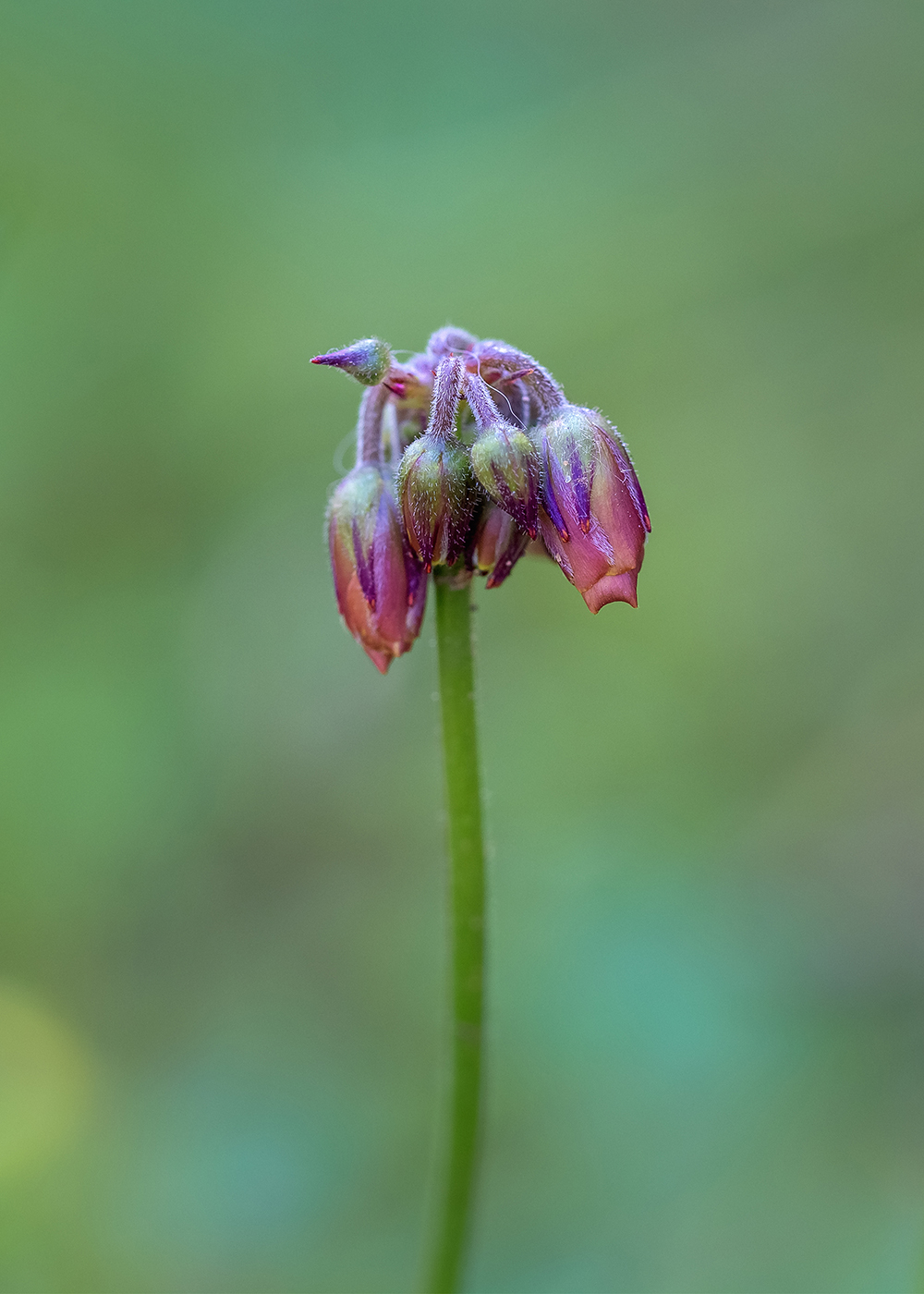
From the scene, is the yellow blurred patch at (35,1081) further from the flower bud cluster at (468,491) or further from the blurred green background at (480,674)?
the flower bud cluster at (468,491)

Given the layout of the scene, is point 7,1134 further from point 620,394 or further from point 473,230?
Answer: point 473,230

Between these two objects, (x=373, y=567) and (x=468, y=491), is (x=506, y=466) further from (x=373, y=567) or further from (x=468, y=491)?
(x=373, y=567)

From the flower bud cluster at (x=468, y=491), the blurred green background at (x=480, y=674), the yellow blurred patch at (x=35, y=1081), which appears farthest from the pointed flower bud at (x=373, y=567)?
the yellow blurred patch at (x=35, y=1081)

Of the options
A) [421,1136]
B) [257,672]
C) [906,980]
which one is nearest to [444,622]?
[421,1136]

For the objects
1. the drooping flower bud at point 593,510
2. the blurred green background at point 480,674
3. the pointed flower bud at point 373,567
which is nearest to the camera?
the drooping flower bud at point 593,510

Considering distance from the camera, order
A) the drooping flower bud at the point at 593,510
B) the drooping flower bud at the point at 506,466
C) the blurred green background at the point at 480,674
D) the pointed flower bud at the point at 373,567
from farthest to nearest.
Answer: the blurred green background at the point at 480,674
the pointed flower bud at the point at 373,567
the drooping flower bud at the point at 593,510
the drooping flower bud at the point at 506,466

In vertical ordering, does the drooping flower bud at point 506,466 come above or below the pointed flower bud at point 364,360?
below

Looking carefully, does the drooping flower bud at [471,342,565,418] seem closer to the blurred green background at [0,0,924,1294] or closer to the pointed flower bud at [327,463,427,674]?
the pointed flower bud at [327,463,427,674]
